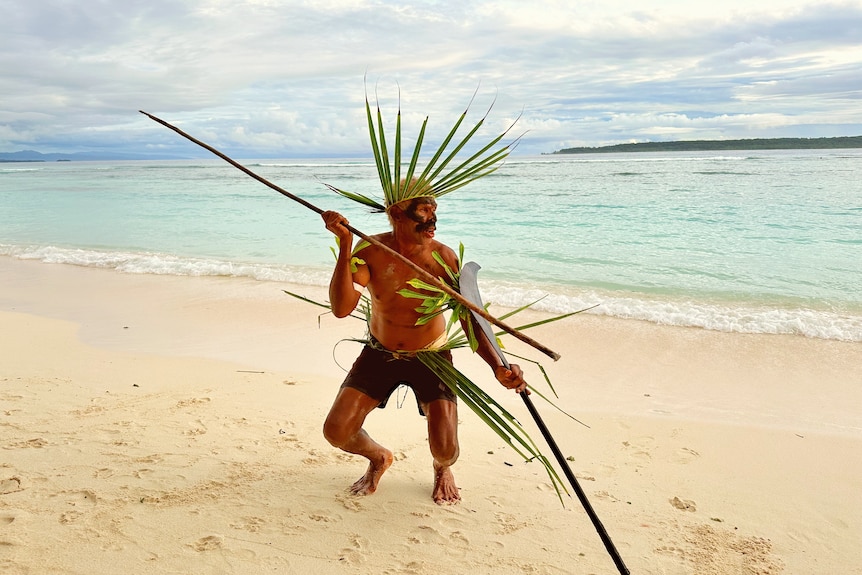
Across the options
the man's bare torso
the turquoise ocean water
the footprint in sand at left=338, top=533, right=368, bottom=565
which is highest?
the man's bare torso

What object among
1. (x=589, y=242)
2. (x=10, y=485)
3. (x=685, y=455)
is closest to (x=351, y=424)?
(x=10, y=485)

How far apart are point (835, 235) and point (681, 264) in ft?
14.6

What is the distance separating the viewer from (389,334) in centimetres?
296

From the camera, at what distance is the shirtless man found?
2818mm

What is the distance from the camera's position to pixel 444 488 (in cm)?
305

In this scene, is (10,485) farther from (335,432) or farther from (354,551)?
(354,551)

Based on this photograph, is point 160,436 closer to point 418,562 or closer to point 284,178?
→ point 418,562

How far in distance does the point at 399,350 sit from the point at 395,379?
0.44 feet

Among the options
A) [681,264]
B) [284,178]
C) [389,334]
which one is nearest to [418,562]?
[389,334]

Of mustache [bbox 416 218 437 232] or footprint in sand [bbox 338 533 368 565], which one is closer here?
footprint in sand [bbox 338 533 368 565]

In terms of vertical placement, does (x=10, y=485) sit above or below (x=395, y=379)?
below

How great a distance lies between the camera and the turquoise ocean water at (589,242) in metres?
7.69

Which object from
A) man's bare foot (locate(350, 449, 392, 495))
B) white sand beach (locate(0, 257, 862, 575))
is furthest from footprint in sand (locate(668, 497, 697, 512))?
man's bare foot (locate(350, 449, 392, 495))

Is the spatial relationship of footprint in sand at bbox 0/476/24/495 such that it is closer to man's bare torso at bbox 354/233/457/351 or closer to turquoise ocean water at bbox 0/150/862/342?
man's bare torso at bbox 354/233/457/351
